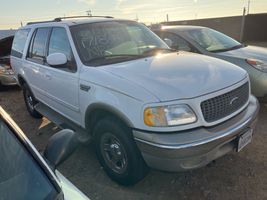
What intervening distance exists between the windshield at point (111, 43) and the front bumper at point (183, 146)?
4.30 feet

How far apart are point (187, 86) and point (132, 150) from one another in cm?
85

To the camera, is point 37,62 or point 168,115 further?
point 37,62

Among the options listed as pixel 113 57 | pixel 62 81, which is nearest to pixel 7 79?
pixel 62 81

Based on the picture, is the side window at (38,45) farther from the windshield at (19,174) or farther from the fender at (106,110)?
the windshield at (19,174)

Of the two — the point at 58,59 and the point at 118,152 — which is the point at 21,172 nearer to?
the point at 118,152

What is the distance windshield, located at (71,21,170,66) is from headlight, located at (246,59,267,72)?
5.97 ft

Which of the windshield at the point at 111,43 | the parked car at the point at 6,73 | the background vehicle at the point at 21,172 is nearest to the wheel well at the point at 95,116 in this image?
the windshield at the point at 111,43

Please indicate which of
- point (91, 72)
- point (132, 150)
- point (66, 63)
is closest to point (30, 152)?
point (132, 150)

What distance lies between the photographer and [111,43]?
155 inches

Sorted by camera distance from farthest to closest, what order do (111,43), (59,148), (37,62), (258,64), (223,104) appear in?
(258,64) < (37,62) < (111,43) < (223,104) < (59,148)

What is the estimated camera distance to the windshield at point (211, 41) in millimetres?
6027

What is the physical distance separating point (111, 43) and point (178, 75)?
4.22ft

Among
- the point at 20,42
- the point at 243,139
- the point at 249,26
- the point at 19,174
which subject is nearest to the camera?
the point at 19,174

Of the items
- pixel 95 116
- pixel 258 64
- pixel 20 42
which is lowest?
pixel 258 64
